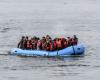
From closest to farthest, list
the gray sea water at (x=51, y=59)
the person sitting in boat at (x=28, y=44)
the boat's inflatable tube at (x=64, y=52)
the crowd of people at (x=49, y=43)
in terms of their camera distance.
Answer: the gray sea water at (x=51, y=59)
the crowd of people at (x=49, y=43)
the boat's inflatable tube at (x=64, y=52)
the person sitting in boat at (x=28, y=44)

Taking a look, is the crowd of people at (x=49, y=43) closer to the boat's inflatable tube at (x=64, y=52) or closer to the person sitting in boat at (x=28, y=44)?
the person sitting in boat at (x=28, y=44)

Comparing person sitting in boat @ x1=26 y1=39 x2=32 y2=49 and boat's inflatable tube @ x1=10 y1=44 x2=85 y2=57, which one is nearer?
boat's inflatable tube @ x1=10 y1=44 x2=85 y2=57

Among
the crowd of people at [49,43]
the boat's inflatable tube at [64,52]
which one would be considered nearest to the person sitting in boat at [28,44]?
the crowd of people at [49,43]

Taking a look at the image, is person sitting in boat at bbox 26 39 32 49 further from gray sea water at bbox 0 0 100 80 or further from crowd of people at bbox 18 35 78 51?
gray sea water at bbox 0 0 100 80

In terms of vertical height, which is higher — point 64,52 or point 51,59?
point 64,52

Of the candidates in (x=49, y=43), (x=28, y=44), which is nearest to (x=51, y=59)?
(x=49, y=43)

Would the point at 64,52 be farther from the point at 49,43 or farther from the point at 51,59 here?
the point at 49,43

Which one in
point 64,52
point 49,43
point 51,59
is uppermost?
point 49,43

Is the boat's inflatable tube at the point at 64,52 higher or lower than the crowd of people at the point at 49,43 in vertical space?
lower

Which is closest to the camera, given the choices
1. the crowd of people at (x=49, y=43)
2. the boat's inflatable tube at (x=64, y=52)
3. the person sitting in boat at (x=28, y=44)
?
the crowd of people at (x=49, y=43)

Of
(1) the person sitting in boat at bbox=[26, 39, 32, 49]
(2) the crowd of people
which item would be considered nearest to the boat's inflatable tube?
(2) the crowd of people

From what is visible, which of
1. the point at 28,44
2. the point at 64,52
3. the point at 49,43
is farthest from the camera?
the point at 28,44

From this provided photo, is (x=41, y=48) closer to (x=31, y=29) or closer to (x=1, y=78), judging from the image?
(x=1, y=78)

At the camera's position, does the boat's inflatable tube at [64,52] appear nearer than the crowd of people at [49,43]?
No
